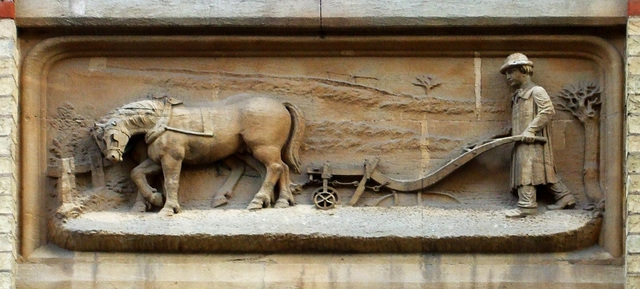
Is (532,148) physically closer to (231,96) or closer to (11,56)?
(231,96)

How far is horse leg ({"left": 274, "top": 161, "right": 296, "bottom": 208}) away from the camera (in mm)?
12648

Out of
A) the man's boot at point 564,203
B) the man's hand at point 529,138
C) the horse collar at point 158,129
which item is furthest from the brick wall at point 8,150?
the man's boot at point 564,203

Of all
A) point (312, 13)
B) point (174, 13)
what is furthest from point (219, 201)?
point (312, 13)

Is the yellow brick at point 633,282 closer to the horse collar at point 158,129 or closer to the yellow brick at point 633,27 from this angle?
the yellow brick at point 633,27

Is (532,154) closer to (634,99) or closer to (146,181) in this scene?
(634,99)

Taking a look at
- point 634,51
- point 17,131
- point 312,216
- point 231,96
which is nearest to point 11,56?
point 17,131

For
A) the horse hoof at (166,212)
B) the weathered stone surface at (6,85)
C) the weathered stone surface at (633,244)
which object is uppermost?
the weathered stone surface at (6,85)

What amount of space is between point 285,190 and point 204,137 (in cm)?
76

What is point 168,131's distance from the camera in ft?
41.5

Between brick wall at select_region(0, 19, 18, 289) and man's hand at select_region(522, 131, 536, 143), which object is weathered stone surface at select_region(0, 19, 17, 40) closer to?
brick wall at select_region(0, 19, 18, 289)

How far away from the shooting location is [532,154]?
496 inches

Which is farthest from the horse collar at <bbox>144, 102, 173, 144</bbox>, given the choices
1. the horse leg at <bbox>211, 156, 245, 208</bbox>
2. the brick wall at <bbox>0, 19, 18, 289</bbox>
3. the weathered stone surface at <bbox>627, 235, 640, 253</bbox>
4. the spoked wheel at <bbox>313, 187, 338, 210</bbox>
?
the weathered stone surface at <bbox>627, 235, 640, 253</bbox>

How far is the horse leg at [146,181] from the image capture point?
1266 centimetres

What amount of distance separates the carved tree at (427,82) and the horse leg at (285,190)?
1261 millimetres
